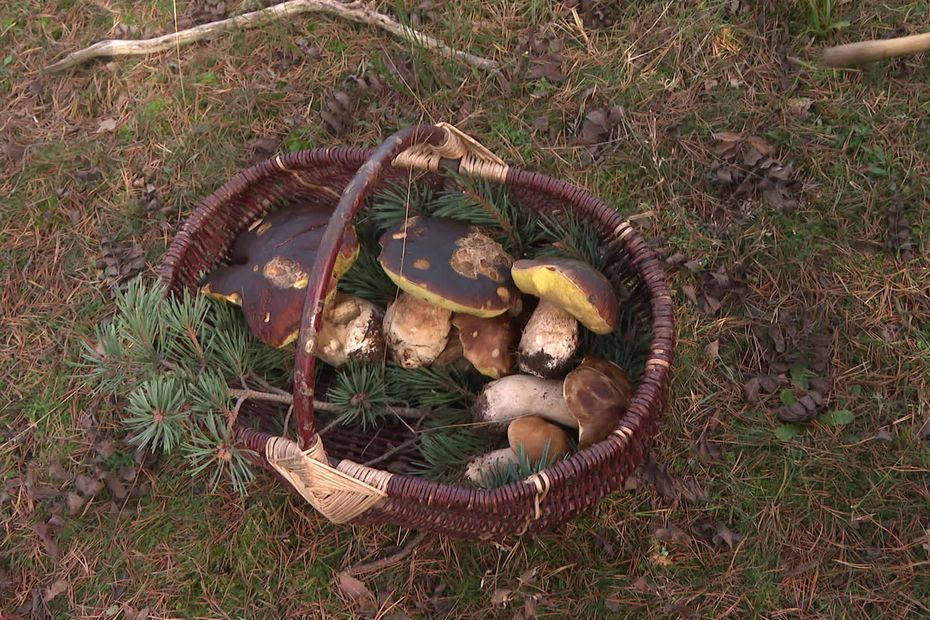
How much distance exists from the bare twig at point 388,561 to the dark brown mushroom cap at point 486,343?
1.93ft

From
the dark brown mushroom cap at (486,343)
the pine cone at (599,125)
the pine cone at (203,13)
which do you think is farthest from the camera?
the pine cone at (203,13)

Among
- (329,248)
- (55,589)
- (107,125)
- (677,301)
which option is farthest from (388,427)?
(107,125)

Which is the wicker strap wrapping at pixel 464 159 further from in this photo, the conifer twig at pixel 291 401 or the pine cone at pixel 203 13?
the pine cone at pixel 203 13

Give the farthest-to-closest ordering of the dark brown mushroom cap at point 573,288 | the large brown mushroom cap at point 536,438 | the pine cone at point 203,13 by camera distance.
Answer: the pine cone at point 203,13 → the large brown mushroom cap at point 536,438 → the dark brown mushroom cap at point 573,288

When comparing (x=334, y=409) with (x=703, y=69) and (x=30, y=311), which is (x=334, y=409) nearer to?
(x=30, y=311)

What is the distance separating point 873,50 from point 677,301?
3.65 ft

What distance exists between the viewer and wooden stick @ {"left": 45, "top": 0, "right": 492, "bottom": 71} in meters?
2.84

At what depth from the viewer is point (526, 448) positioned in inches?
73.0

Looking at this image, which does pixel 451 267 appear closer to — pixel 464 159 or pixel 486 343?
pixel 486 343

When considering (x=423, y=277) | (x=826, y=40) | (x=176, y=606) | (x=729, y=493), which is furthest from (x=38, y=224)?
(x=826, y=40)

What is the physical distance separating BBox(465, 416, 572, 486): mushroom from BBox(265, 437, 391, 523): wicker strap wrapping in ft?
1.03

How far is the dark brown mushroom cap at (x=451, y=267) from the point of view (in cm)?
184

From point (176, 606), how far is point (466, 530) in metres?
1.09

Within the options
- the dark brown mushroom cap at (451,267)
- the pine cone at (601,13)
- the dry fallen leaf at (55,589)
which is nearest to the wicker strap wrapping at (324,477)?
the dark brown mushroom cap at (451,267)
